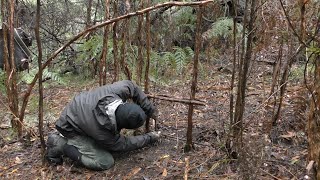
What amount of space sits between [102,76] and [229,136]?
5.70 feet

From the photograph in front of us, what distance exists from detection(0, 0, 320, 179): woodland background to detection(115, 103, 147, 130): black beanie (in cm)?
41

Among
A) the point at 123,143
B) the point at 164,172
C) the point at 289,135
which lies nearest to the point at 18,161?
the point at 123,143

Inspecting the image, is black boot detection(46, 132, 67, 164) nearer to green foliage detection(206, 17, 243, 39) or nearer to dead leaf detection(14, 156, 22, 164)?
dead leaf detection(14, 156, 22, 164)

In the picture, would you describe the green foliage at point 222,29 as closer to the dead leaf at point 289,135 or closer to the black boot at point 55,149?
the dead leaf at point 289,135

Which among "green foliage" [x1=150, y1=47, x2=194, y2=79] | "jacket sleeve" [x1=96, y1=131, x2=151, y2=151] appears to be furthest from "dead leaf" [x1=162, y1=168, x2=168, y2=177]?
"green foliage" [x1=150, y1=47, x2=194, y2=79]

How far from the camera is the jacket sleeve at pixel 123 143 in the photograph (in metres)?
3.68

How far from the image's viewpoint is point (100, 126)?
11.7 ft

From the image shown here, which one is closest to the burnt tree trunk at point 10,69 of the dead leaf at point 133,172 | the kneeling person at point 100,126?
the kneeling person at point 100,126

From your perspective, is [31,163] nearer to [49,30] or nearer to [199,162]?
[199,162]

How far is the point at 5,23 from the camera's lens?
4.04 meters

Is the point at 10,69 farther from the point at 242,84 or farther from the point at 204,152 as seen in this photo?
the point at 242,84

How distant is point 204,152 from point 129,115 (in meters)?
0.81

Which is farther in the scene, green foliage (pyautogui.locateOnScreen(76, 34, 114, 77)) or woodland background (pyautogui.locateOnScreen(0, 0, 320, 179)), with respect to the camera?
green foliage (pyautogui.locateOnScreen(76, 34, 114, 77))

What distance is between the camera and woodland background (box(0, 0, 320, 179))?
2939 millimetres
